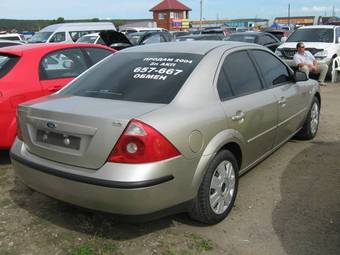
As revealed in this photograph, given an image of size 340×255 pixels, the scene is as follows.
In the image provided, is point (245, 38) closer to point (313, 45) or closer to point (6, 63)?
point (313, 45)

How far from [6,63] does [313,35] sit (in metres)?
11.2

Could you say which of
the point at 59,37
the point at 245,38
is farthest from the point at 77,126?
the point at 59,37

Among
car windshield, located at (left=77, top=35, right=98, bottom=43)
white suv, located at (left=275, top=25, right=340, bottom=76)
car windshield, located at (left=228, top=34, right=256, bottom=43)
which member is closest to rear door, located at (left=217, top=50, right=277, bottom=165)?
white suv, located at (left=275, top=25, right=340, bottom=76)

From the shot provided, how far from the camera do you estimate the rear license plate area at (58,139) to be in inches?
124

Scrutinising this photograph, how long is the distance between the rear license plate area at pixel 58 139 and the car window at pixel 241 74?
5.15 feet

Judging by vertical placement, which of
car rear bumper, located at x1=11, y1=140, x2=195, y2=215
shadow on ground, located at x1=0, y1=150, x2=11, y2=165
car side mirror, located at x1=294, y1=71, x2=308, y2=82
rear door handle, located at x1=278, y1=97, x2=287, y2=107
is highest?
car side mirror, located at x1=294, y1=71, x2=308, y2=82

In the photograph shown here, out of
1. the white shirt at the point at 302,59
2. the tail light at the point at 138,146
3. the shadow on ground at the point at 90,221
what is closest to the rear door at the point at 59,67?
the shadow on ground at the point at 90,221

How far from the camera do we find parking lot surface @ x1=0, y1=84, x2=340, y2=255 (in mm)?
3309

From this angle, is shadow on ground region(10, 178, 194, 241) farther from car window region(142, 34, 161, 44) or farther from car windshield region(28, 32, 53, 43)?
car window region(142, 34, 161, 44)

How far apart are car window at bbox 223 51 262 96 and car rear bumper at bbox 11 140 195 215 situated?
47.6 inches

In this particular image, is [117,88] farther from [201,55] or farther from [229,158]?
[229,158]

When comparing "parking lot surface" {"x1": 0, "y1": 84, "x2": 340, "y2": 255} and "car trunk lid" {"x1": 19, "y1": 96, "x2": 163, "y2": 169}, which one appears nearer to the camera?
"car trunk lid" {"x1": 19, "y1": 96, "x2": 163, "y2": 169}

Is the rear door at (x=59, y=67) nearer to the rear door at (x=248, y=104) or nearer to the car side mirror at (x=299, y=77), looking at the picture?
the rear door at (x=248, y=104)

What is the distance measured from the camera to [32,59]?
5301mm
